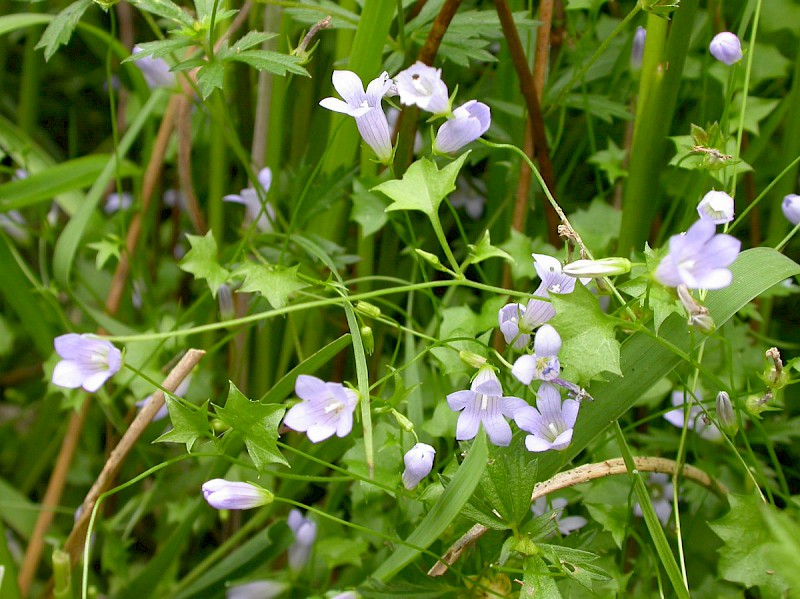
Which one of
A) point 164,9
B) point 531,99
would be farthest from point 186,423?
point 531,99

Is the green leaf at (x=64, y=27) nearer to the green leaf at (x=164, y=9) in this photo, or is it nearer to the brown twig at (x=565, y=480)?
the green leaf at (x=164, y=9)

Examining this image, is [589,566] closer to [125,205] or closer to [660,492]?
[660,492]

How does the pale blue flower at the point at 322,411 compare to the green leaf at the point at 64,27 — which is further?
the green leaf at the point at 64,27

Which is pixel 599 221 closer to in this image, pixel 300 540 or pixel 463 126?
pixel 463 126

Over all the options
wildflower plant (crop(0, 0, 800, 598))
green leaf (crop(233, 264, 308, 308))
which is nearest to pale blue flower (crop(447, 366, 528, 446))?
wildflower plant (crop(0, 0, 800, 598))

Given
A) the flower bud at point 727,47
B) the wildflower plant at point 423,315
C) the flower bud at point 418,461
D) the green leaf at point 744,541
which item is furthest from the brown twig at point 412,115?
the green leaf at point 744,541

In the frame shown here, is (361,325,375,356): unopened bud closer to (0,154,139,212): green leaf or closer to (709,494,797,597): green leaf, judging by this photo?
(709,494,797,597): green leaf
